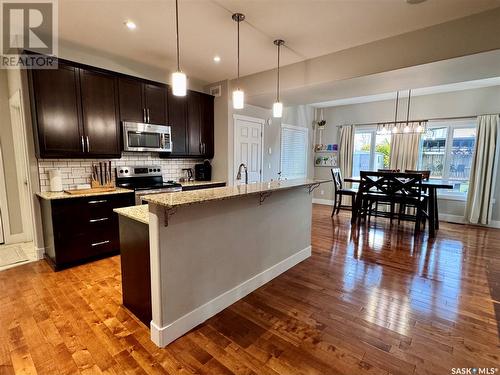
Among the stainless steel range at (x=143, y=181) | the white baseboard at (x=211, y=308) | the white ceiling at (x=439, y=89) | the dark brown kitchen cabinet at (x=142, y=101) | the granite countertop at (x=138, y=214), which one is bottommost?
the white baseboard at (x=211, y=308)

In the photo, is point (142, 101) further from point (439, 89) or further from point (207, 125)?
point (439, 89)

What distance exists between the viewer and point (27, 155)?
3.05 meters

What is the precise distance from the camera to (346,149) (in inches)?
268

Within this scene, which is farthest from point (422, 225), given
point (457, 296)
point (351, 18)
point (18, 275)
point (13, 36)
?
point (13, 36)

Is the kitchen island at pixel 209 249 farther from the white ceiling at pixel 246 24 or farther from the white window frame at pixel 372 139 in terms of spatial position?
the white window frame at pixel 372 139

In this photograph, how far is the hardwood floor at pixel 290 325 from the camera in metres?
1.66

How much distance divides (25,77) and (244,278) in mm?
3359

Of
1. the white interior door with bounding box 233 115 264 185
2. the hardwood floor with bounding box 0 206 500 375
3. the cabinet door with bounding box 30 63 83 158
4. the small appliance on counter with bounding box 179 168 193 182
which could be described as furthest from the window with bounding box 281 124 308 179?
the cabinet door with bounding box 30 63 83 158

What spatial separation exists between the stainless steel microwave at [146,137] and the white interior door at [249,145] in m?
1.26

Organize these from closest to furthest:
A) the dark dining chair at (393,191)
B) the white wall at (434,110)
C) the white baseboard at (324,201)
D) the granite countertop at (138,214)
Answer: the granite countertop at (138,214), the dark dining chair at (393,191), the white wall at (434,110), the white baseboard at (324,201)

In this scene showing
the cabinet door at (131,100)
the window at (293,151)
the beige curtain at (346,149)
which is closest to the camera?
the cabinet door at (131,100)

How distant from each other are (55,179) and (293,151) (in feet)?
16.2

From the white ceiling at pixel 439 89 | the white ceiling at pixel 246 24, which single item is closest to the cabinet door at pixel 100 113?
the white ceiling at pixel 246 24

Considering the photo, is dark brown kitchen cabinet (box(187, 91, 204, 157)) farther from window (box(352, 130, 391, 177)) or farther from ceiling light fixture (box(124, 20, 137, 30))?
window (box(352, 130, 391, 177))
